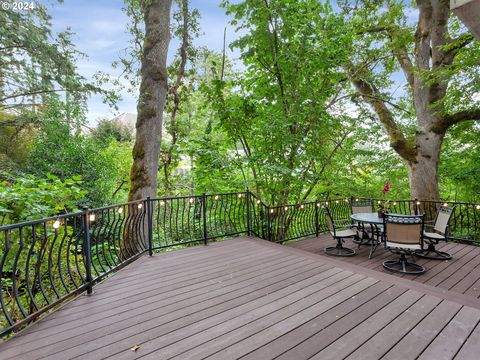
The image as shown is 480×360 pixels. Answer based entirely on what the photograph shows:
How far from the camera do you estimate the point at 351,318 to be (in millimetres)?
2240

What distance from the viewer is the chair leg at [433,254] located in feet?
15.1

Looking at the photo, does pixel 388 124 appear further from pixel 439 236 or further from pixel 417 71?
pixel 439 236

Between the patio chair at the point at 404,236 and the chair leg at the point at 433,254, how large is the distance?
76 centimetres

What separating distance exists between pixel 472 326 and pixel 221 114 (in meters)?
5.66

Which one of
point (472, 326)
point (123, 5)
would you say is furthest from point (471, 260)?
point (123, 5)

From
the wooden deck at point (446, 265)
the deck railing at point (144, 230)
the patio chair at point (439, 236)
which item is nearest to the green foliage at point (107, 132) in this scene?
the deck railing at point (144, 230)

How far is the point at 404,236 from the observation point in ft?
13.1

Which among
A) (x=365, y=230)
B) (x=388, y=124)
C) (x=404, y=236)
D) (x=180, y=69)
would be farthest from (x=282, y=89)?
(x=388, y=124)

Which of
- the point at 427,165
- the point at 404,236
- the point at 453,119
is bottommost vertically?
the point at 404,236

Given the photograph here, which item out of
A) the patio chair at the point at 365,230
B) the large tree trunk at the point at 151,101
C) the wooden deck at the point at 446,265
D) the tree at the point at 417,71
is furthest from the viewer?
the tree at the point at 417,71

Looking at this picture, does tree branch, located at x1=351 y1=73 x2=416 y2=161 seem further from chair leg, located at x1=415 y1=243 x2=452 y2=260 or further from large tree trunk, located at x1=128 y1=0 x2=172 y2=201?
large tree trunk, located at x1=128 y1=0 x2=172 y2=201

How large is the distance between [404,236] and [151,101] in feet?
19.7

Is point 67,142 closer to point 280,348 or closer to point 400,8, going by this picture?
point 280,348

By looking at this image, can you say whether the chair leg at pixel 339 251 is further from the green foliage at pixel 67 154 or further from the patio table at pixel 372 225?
the green foliage at pixel 67 154
